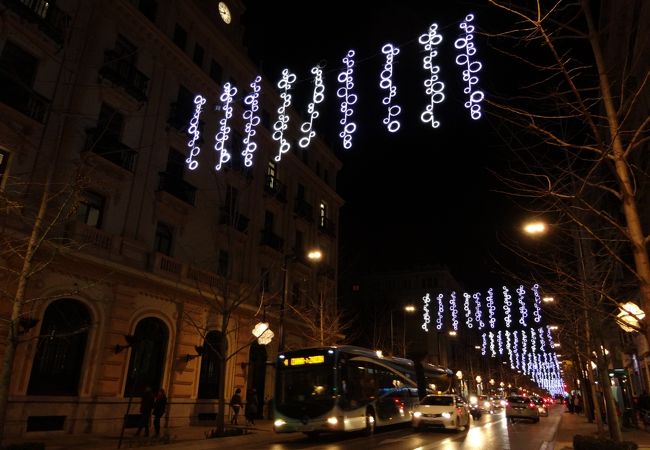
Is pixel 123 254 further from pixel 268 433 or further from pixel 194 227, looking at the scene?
pixel 268 433

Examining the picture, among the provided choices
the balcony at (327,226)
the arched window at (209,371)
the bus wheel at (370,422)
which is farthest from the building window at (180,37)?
the bus wheel at (370,422)

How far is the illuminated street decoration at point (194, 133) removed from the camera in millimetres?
23031

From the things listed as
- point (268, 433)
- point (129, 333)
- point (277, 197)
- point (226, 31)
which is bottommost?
point (268, 433)

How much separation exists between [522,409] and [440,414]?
12288 mm

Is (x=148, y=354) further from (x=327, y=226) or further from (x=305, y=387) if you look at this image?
(x=327, y=226)

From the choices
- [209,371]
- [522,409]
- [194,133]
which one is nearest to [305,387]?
[209,371]

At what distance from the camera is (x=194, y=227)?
2392 cm

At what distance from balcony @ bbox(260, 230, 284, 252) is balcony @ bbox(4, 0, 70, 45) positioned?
14.9m

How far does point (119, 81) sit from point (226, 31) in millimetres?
10540

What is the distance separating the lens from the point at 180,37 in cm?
2528

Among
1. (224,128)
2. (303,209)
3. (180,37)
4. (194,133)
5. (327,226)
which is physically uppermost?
(180,37)

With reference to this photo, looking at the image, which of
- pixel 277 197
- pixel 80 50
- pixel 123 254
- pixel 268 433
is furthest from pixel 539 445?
pixel 80 50

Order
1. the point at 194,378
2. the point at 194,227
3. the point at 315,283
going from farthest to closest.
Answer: the point at 315,283
the point at 194,227
the point at 194,378

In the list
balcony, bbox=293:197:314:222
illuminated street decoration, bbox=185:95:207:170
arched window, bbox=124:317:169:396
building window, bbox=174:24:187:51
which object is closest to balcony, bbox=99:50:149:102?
illuminated street decoration, bbox=185:95:207:170
